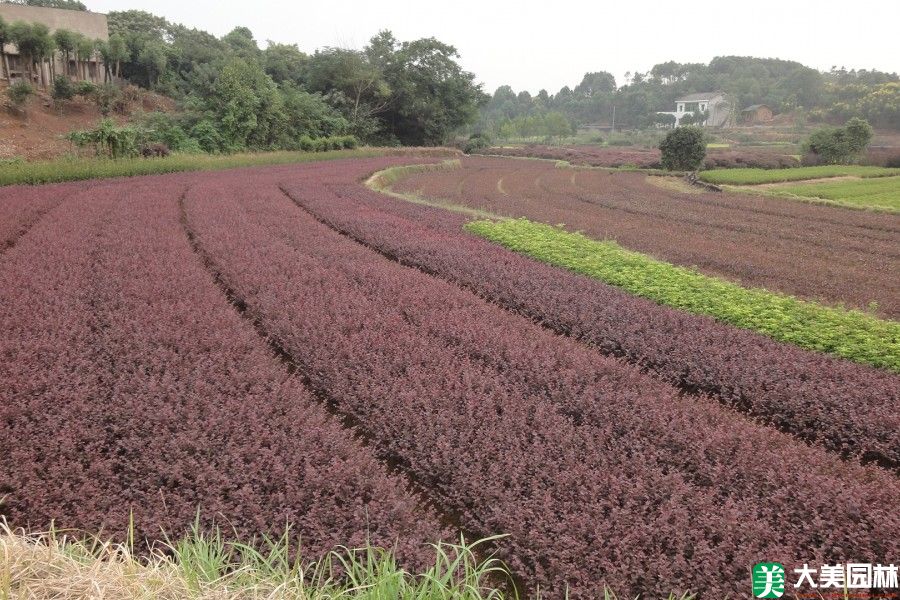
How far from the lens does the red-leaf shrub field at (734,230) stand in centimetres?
966

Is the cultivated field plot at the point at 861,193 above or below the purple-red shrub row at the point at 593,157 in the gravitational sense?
below

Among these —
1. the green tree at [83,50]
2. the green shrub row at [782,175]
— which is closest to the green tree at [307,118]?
the green tree at [83,50]

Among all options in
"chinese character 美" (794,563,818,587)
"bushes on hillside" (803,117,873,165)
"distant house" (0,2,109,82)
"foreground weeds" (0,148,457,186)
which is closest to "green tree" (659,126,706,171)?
"bushes on hillside" (803,117,873,165)

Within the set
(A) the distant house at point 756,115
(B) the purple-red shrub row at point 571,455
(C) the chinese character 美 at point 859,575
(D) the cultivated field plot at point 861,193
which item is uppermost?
(A) the distant house at point 756,115

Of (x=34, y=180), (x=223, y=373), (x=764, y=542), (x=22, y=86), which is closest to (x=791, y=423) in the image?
(x=764, y=542)

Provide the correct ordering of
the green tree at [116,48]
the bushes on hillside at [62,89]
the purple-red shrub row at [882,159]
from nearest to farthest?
1. the bushes on hillside at [62,89]
2. the purple-red shrub row at [882,159]
3. the green tree at [116,48]

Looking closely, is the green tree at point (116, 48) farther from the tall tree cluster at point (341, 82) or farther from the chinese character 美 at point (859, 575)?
the chinese character 美 at point (859, 575)

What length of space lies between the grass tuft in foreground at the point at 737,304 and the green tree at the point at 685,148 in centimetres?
3034

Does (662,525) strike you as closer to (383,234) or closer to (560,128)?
(383,234)

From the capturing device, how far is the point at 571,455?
11.4ft

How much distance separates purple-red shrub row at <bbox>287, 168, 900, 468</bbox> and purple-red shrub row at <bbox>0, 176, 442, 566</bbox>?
316cm

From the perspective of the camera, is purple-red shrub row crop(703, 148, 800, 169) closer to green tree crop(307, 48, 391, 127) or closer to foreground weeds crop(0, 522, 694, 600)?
green tree crop(307, 48, 391, 127)

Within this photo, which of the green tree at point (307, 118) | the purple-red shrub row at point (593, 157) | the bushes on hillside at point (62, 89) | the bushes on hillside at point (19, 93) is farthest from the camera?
the purple-red shrub row at point (593, 157)

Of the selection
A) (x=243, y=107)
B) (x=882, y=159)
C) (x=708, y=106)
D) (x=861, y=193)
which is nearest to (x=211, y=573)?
(x=861, y=193)
